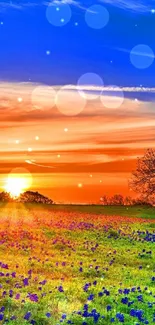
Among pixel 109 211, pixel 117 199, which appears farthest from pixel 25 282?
pixel 117 199

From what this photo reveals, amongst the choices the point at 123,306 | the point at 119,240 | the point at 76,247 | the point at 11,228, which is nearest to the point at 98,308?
the point at 123,306

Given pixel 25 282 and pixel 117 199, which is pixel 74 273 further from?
pixel 117 199

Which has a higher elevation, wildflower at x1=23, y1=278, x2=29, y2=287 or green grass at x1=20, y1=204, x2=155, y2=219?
green grass at x1=20, y1=204, x2=155, y2=219

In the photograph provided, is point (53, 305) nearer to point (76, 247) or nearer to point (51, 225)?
point (76, 247)

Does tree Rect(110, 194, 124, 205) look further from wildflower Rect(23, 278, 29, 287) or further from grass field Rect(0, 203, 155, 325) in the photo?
wildflower Rect(23, 278, 29, 287)

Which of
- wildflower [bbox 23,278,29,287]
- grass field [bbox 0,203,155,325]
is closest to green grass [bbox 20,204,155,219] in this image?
grass field [bbox 0,203,155,325]

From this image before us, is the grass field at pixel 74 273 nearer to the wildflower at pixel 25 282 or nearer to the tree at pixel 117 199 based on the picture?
the wildflower at pixel 25 282

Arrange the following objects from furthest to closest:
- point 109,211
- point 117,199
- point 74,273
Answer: point 117,199
point 109,211
point 74,273

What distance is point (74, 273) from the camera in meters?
15.9

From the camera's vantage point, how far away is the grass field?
10.8 m

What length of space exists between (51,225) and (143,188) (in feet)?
93.6

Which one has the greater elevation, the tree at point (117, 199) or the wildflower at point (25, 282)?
the tree at point (117, 199)

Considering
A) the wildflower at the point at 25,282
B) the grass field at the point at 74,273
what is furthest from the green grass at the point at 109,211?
the wildflower at the point at 25,282

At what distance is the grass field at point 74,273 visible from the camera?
10781 mm
